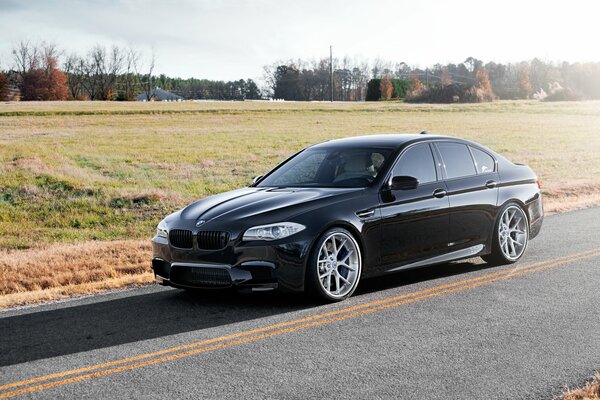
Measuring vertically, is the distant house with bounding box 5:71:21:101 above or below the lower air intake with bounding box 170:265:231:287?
above

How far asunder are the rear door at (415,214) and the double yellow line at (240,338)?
0.43 m

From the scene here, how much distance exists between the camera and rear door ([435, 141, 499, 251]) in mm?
8664

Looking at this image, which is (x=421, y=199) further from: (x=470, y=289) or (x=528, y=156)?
(x=528, y=156)

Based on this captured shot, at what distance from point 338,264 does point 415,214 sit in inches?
47.9

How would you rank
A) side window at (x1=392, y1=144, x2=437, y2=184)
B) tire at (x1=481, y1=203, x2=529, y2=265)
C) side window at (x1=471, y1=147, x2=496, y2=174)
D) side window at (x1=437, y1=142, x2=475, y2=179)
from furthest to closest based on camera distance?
1. side window at (x1=471, y1=147, x2=496, y2=174)
2. tire at (x1=481, y1=203, x2=529, y2=265)
3. side window at (x1=437, y1=142, x2=475, y2=179)
4. side window at (x1=392, y1=144, x2=437, y2=184)

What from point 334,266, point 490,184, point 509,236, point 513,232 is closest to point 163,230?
point 334,266

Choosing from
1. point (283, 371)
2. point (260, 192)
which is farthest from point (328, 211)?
point (283, 371)

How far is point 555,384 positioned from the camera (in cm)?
499

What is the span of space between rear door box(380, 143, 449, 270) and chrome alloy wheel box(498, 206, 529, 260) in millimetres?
1061

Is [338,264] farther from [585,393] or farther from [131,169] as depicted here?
[131,169]

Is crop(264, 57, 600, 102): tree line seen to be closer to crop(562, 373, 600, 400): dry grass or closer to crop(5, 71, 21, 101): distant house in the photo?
crop(5, 71, 21, 101): distant house

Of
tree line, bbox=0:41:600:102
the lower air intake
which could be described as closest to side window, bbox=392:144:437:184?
the lower air intake

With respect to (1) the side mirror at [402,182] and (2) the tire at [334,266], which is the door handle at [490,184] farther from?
(2) the tire at [334,266]

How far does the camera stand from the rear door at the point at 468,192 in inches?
341
